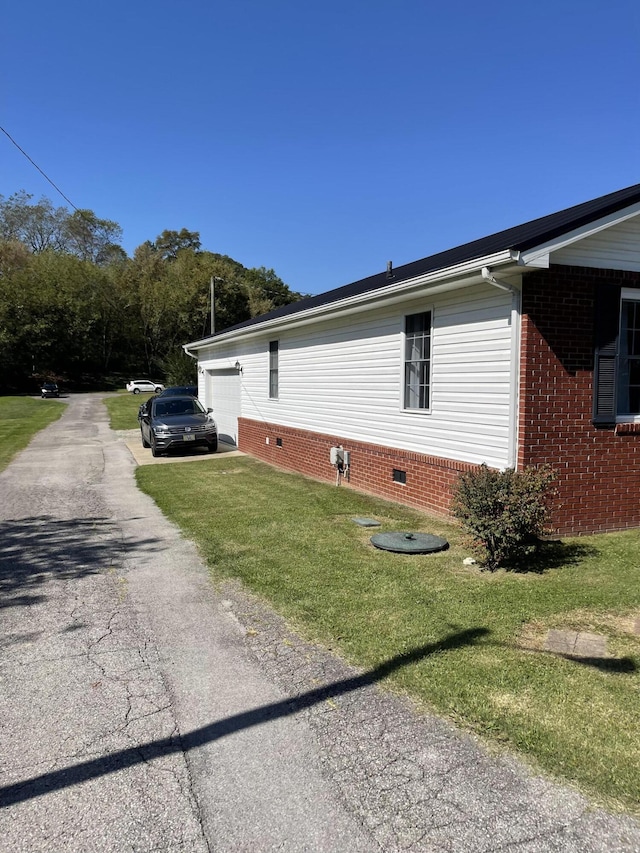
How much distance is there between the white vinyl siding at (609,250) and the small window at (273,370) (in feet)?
29.0

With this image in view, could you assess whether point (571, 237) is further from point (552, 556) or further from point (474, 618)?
point (474, 618)

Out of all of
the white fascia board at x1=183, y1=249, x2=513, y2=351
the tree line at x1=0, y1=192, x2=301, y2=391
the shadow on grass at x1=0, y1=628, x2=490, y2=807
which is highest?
the tree line at x1=0, y1=192, x2=301, y2=391

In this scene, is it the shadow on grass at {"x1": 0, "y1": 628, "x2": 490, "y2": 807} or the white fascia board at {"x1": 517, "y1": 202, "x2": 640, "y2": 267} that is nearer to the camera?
the shadow on grass at {"x1": 0, "y1": 628, "x2": 490, "y2": 807}

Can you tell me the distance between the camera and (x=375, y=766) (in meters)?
2.69

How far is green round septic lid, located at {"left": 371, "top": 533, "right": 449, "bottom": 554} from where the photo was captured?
622 cm

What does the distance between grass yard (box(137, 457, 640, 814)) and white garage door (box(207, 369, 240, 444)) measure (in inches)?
404

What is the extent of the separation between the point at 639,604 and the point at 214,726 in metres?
3.39

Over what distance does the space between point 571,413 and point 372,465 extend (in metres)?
3.77

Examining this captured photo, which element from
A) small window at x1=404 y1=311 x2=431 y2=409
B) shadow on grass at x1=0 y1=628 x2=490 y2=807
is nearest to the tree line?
small window at x1=404 y1=311 x2=431 y2=409

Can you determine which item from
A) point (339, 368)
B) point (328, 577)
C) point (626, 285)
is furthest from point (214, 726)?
point (339, 368)

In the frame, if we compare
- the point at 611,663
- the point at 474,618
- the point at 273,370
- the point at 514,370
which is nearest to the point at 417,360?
the point at 514,370

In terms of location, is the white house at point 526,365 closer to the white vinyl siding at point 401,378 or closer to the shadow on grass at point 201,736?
the white vinyl siding at point 401,378

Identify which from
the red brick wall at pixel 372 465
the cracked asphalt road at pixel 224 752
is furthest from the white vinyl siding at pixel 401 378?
the cracked asphalt road at pixel 224 752

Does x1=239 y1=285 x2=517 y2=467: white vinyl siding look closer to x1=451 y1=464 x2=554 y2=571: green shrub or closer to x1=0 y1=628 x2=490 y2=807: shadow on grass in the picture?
x1=451 y1=464 x2=554 y2=571: green shrub
